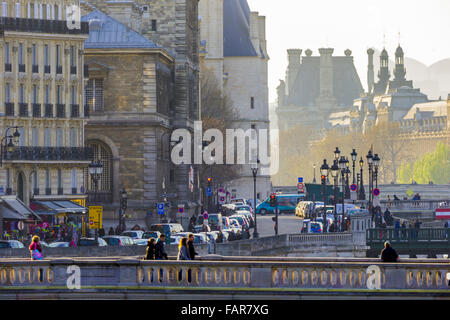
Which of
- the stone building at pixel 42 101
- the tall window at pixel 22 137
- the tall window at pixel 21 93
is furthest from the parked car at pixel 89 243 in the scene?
the tall window at pixel 21 93

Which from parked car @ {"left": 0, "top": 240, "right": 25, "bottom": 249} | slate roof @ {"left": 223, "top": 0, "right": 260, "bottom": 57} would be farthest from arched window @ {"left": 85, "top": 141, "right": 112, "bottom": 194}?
slate roof @ {"left": 223, "top": 0, "right": 260, "bottom": 57}

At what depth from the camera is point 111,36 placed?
322 ft

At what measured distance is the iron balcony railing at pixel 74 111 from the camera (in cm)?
8512

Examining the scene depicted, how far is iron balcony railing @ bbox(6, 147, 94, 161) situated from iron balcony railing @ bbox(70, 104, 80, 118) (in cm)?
175

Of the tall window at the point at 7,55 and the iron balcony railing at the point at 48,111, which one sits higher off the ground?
the tall window at the point at 7,55

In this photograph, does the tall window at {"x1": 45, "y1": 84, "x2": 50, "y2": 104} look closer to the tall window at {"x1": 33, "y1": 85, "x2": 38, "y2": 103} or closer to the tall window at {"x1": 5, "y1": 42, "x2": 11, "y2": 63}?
the tall window at {"x1": 33, "y1": 85, "x2": 38, "y2": 103}

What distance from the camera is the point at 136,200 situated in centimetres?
9700

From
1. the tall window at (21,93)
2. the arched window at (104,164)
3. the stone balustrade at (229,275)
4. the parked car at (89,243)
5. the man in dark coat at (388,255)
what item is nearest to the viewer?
the stone balustrade at (229,275)

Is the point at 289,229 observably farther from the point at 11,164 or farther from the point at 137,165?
the point at 11,164

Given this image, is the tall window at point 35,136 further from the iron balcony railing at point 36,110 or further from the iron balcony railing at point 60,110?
the iron balcony railing at point 60,110

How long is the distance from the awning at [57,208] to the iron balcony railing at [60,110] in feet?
15.2

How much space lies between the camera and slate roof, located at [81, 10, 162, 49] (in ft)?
318
